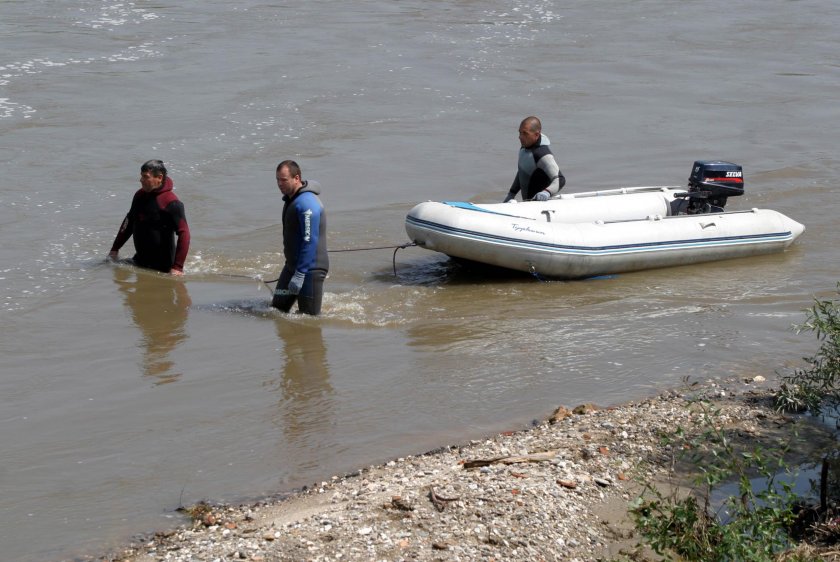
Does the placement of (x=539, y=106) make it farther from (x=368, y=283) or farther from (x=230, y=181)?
(x=368, y=283)

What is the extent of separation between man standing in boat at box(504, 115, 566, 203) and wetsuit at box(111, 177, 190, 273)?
9.76 ft

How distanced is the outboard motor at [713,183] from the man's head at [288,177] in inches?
169

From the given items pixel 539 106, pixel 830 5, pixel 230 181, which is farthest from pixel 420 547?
pixel 830 5

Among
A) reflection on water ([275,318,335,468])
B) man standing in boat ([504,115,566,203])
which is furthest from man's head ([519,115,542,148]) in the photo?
reflection on water ([275,318,335,468])

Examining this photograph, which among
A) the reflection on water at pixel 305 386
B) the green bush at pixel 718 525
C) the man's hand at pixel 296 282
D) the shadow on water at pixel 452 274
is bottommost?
the reflection on water at pixel 305 386

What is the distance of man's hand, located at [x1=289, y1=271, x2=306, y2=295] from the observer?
24.9 ft

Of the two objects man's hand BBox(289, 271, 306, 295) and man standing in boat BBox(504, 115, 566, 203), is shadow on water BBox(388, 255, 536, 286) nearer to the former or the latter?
man standing in boat BBox(504, 115, 566, 203)

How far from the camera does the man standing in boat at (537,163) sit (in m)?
9.28

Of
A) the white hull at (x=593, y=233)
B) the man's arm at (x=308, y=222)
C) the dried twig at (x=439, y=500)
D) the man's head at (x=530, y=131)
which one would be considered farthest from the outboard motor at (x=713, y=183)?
the dried twig at (x=439, y=500)

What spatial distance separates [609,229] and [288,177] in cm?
319

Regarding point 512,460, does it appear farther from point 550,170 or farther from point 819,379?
point 550,170

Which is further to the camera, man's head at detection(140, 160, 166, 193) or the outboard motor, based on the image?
the outboard motor

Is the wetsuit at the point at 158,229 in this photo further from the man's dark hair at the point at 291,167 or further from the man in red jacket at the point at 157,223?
the man's dark hair at the point at 291,167

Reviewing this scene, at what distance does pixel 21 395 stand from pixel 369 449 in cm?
230
